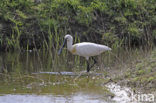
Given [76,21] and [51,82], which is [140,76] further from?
[76,21]

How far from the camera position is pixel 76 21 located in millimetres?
15688

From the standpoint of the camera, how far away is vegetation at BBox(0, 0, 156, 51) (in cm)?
1483

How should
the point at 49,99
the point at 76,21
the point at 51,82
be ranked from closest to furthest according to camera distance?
1. the point at 49,99
2. the point at 51,82
3. the point at 76,21

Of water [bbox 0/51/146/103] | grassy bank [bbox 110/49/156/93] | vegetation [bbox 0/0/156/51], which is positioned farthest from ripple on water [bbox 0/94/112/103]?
vegetation [bbox 0/0/156/51]

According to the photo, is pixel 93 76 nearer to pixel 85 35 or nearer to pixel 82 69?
pixel 82 69

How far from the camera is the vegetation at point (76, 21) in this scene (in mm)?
14828

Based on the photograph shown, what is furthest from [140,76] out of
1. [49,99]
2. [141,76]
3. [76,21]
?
[76,21]

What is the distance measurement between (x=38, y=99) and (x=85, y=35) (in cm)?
862

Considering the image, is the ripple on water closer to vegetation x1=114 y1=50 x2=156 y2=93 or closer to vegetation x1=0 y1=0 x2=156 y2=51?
vegetation x1=114 y1=50 x2=156 y2=93

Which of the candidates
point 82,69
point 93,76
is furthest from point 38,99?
point 82,69

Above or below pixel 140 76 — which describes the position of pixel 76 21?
below

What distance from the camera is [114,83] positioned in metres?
7.86

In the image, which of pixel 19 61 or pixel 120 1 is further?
pixel 120 1

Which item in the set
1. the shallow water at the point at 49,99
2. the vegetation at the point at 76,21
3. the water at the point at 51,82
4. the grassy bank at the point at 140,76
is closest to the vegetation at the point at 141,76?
the grassy bank at the point at 140,76
